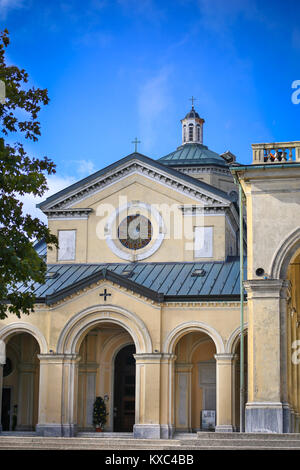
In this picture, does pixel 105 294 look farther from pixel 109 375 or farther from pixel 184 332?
pixel 109 375

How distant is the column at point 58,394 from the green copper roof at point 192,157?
1971 centimetres

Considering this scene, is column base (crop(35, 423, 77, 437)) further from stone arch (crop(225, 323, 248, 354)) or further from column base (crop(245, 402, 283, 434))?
column base (crop(245, 402, 283, 434))

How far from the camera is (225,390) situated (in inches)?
1543

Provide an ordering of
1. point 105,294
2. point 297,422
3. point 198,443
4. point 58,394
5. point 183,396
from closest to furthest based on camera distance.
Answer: point 198,443
point 297,422
point 58,394
point 105,294
point 183,396

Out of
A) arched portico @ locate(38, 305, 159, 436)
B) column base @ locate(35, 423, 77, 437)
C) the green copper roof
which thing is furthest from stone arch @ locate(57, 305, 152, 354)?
the green copper roof

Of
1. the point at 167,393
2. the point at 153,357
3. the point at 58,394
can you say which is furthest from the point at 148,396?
the point at 58,394

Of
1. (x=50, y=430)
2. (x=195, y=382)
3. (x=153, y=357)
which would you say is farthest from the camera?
(x=195, y=382)

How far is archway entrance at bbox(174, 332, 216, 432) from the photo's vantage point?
4203cm

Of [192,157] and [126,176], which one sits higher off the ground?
[192,157]

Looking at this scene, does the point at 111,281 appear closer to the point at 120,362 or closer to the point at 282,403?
the point at 120,362

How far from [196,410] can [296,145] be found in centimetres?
1546

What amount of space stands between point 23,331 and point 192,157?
2057cm

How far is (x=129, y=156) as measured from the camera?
45875 mm
